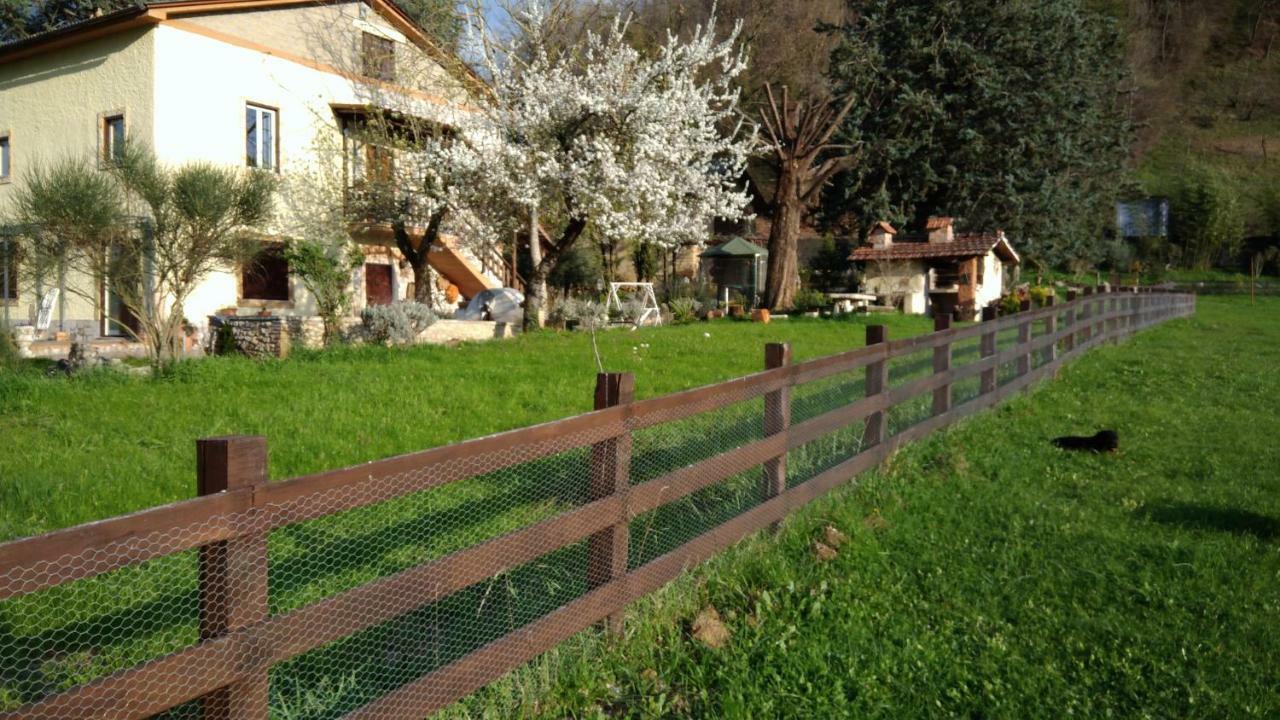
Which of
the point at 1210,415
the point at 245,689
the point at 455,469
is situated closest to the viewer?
the point at 245,689

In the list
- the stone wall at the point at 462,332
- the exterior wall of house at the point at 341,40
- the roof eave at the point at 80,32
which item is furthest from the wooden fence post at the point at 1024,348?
the roof eave at the point at 80,32

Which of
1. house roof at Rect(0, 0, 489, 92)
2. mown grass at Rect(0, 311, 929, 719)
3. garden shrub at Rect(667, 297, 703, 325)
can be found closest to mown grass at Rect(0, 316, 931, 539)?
mown grass at Rect(0, 311, 929, 719)

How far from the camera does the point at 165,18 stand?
19.4 m

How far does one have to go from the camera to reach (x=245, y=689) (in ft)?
9.13

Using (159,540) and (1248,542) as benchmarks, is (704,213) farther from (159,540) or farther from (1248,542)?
(159,540)

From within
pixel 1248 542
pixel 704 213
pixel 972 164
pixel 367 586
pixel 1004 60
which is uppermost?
pixel 1004 60

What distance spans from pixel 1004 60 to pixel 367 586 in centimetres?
3670

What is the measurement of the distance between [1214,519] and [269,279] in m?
19.9

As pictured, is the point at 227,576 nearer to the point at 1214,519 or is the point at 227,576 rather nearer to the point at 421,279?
the point at 1214,519

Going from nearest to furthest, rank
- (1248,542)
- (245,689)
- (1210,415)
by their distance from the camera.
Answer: (245,689), (1248,542), (1210,415)

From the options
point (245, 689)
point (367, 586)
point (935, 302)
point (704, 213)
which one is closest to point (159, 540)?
point (245, 689)

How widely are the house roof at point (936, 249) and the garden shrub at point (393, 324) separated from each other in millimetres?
17792

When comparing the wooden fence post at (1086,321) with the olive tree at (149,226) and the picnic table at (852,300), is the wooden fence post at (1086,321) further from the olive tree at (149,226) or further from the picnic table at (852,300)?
the olive tree at (149,226)

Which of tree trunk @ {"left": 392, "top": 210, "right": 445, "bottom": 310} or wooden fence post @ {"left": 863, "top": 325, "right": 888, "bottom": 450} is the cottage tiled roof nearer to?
tree trunk @ {"left": 392, "top": 210, "right": 445, "bottom": 310}
